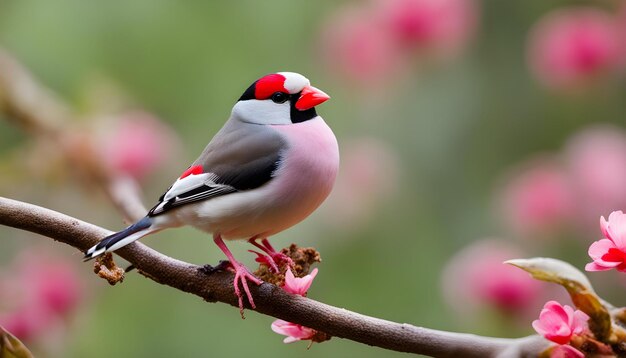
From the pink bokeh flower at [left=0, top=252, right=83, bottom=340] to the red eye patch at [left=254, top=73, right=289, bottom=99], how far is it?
87 cm

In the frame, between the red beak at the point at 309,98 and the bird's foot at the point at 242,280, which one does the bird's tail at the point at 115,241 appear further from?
the red beak at the point at 309,98

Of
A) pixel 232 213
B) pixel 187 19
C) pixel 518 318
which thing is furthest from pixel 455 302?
pixel 232 213

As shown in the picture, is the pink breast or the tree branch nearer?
the tree branch

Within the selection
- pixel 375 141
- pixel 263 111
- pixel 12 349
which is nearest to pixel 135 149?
pixel 375 141

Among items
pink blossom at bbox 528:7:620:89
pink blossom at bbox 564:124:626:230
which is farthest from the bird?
pink blossom at bbox 528:7:620:89

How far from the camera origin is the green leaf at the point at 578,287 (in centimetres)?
75

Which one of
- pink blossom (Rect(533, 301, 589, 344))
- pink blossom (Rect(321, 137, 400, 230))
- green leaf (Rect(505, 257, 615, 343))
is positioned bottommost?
pink blossom (Rect(533, 301, 589, 344))

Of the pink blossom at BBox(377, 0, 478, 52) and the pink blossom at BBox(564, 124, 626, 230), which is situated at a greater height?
the pink blossom at BBox(377, 0, 478, 52)

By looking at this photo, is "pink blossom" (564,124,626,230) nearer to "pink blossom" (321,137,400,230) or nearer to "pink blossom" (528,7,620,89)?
"pink blossom" (528,7,620,89)

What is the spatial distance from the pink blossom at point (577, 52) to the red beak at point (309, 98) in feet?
5.30

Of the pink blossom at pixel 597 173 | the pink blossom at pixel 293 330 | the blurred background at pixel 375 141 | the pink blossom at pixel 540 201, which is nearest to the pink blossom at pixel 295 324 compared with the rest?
the pink blossom at pixel 293 330

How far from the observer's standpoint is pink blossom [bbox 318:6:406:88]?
2594 mm

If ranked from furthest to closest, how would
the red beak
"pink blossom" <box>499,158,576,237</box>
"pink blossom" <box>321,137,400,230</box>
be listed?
"pink blossom" <box>321,137,400,230</box> < "pink blossom" <box>499,158,576,237</box> < the red beak

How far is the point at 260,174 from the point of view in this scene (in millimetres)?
1014
